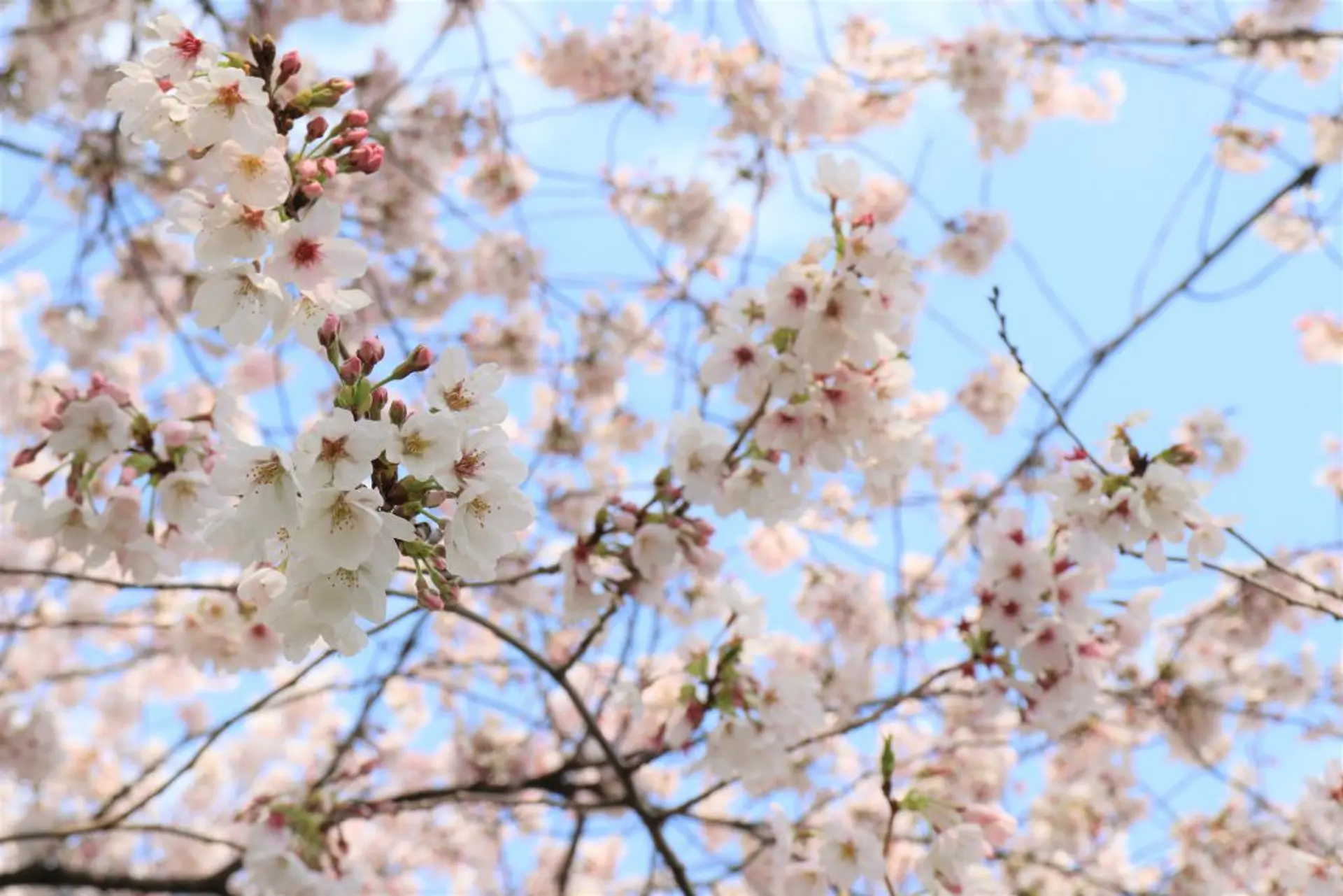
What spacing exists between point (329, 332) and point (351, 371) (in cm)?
11

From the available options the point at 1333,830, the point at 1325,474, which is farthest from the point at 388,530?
the point at 1325,474

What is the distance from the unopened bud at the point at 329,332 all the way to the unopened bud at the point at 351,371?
81mm

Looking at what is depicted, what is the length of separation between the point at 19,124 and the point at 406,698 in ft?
11.3

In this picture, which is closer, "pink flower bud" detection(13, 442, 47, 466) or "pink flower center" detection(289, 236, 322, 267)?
"pink flower center" detection(289, 236, 322, 267)

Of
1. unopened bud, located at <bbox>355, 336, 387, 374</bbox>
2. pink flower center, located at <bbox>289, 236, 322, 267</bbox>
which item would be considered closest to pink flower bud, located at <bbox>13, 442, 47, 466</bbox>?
pink flower center, located at <bbox>289, 236, 322, 267</bbox>

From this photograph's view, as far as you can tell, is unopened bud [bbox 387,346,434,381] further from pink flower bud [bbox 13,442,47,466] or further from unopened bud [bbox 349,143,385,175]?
pink flower bud [bbox 13,442,47,466]

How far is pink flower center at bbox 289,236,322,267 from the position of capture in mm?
1473

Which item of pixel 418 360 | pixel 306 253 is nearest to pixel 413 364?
pixel 418 360

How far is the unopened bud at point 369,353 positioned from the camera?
1.24 metres

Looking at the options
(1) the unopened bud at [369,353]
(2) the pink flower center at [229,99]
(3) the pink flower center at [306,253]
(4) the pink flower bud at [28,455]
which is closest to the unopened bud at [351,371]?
(1) the unopened bud at [369,353]

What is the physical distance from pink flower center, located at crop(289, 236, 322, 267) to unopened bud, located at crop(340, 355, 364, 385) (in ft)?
1.08

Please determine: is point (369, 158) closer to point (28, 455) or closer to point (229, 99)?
point (229, 99)

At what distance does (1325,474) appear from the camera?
5570mm

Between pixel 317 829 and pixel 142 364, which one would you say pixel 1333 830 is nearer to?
pixel 317 829
